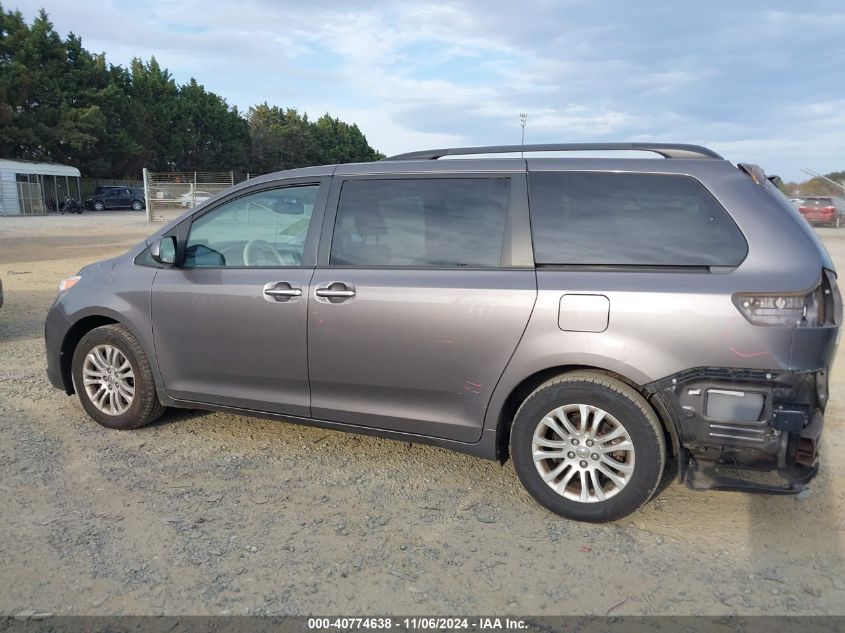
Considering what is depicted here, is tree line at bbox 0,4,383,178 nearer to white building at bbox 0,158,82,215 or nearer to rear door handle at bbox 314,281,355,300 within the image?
white building at bbox 0,158,82,215

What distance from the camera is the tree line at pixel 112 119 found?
44500 mm

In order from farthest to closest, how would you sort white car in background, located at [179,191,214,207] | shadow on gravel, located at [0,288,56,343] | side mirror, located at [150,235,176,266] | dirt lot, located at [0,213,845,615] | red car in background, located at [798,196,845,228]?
white car in background, located at [179,191,214,207] → red car in background, located at [798,196,845,228] → shadow on gravel, located at [0,288,56,343] → side mirror, located at [150,235,176,266] → dirt lot, located at [0,213,845,615]

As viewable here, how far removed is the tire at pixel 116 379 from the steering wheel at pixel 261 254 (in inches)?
37.9

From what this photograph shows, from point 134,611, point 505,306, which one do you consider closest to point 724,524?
point 505,306

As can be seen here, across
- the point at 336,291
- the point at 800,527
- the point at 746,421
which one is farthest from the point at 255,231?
the point at 800,527

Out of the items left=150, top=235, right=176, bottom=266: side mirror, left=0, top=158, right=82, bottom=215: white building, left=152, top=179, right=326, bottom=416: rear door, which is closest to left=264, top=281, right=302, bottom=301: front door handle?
left=152, top=179, right=326, bottom=416: rear door

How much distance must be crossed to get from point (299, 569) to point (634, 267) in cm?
209

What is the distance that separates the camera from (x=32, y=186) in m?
36.7

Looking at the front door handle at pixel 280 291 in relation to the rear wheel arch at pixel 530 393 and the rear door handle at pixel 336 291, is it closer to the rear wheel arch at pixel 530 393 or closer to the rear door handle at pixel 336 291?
the rear door handle at pixel 336 291

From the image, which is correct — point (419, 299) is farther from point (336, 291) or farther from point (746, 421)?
point (746, 421)

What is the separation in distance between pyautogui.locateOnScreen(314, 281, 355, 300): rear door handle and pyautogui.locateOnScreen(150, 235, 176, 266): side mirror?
42.9 inches

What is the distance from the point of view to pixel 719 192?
3221 millimetres

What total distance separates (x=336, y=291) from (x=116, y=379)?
1830 mm

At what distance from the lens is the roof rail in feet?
11.4
